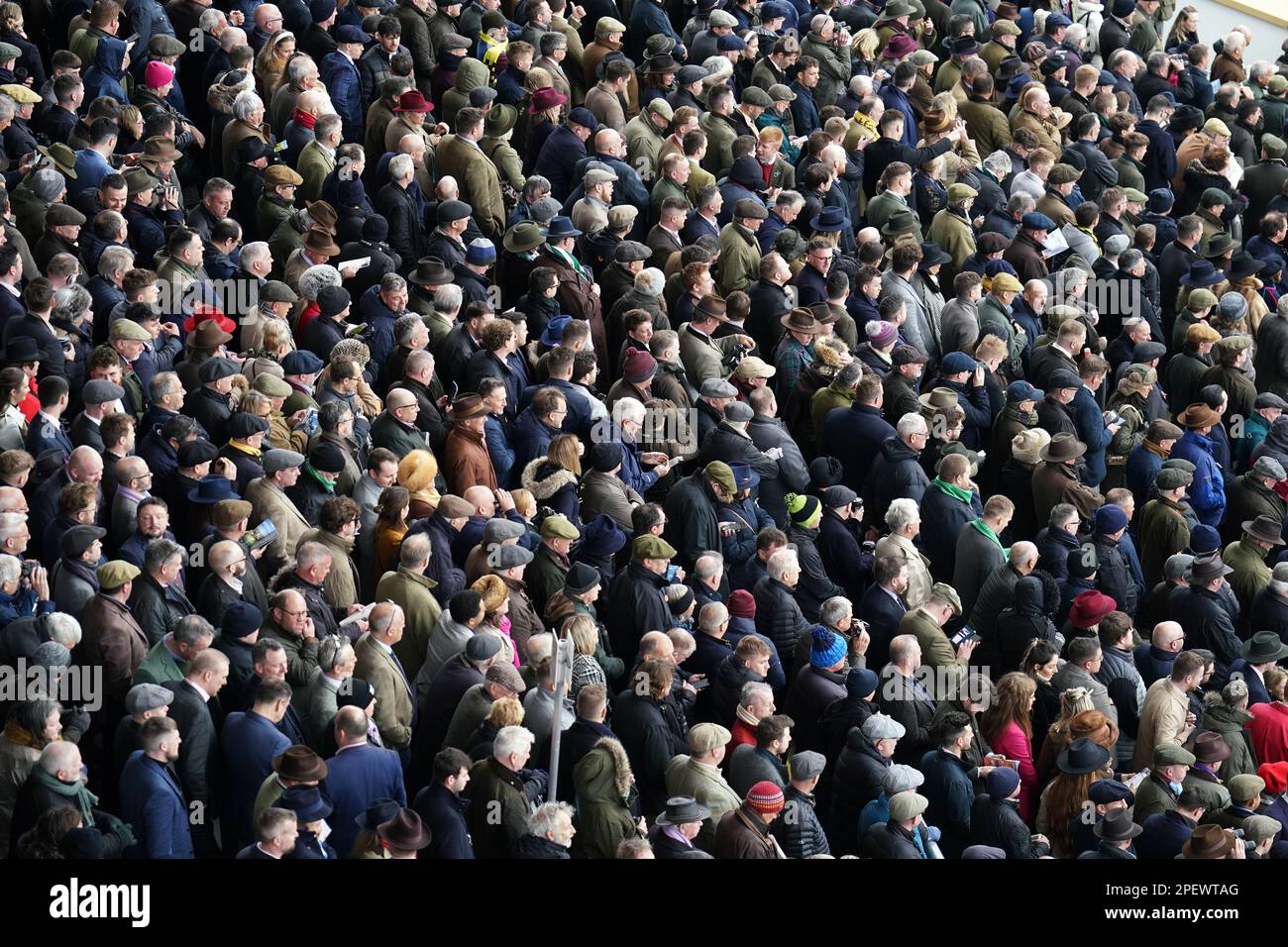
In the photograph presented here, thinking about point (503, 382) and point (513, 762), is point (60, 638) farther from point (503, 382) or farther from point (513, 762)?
point (503, 382)

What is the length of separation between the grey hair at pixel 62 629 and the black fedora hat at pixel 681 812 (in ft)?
9.56

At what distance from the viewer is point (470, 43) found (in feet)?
60.3

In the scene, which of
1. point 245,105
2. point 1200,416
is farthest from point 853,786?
point 245,105

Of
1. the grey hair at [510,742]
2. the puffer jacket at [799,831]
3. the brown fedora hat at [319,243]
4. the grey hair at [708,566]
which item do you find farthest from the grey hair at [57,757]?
the brown fedora hat at [319,243]

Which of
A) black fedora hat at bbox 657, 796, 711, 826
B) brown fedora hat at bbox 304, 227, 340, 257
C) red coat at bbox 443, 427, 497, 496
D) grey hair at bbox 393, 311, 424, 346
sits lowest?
black fedora hat at bbox 657, 796, 711, 826

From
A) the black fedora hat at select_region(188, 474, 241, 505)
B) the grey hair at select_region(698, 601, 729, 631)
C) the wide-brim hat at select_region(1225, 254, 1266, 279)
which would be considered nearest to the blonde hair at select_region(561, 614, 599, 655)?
the grey hair at select_region(698, 601, 729, 631)

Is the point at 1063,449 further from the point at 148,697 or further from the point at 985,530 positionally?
the point at 148,697

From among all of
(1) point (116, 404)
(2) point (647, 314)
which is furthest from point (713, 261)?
(1) point (116, 404)

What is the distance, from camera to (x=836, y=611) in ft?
41.7

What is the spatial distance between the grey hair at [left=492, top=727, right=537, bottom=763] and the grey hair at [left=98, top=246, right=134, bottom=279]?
15.6 ft

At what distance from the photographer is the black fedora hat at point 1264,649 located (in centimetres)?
1381

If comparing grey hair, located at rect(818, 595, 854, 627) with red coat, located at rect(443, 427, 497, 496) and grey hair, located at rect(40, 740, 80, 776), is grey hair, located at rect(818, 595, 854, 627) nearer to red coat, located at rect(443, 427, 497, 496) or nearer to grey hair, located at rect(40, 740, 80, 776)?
red coat, located at rect(443, 427, 497, 496)

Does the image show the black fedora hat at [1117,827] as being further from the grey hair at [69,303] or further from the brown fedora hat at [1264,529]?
the grey hair at [69,303]

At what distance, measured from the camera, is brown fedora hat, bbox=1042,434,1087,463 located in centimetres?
1499
